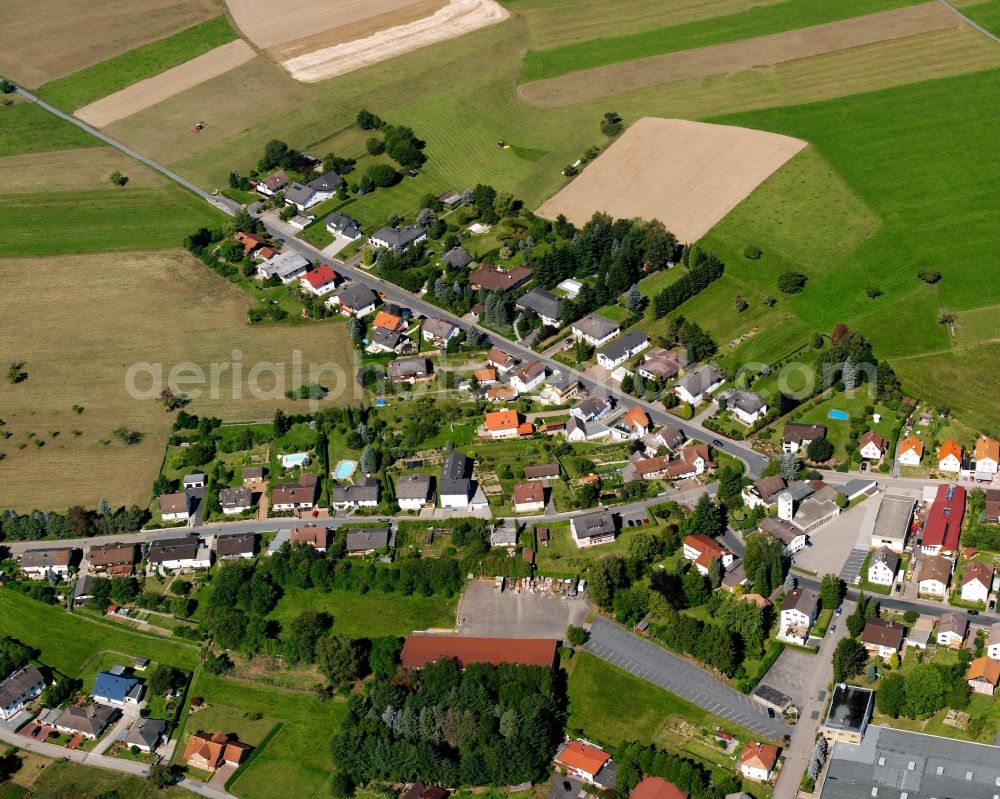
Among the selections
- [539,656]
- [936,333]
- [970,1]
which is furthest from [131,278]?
[970,1]

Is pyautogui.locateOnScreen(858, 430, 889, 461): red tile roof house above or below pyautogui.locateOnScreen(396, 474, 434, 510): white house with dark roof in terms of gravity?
above

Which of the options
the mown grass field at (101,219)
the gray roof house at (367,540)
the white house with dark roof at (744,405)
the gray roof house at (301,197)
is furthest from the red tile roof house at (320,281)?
the white house with dark roof at (744,405)

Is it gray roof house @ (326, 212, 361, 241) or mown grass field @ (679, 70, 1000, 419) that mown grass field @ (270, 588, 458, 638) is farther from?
gray roof house @ (326, 212, 361, 241)

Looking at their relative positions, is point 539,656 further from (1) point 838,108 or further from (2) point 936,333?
(1) point 838,108

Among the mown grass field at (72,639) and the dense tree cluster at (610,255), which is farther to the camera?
the dense tree cluster at (610,255)

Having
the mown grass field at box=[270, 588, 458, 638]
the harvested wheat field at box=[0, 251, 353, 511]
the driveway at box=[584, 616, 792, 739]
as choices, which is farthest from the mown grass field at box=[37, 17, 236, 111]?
the driveway at box=[584, 616, 792, 739]

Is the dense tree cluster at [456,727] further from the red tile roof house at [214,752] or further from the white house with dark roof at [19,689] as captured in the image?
the white house with dark roof at [19,689]
